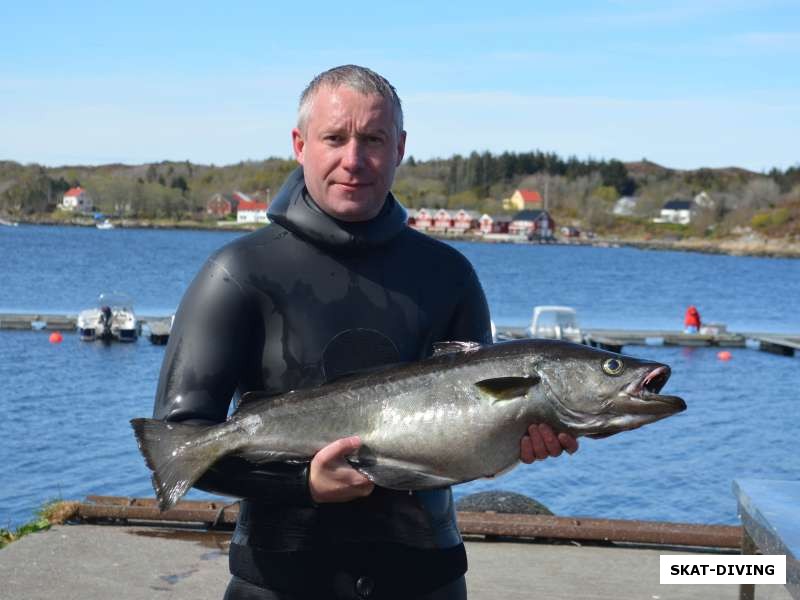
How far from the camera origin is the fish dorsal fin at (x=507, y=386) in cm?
354

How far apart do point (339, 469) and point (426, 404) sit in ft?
1.06

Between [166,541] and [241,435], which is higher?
[241,435]

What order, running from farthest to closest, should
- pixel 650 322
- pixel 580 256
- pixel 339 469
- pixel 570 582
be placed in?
pixel 580 256
pixel 650 322
pixel 570 582
pixel 339 469

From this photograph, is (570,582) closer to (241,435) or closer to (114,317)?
(241,435)

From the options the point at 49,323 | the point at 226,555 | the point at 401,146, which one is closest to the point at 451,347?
the point at 401,146

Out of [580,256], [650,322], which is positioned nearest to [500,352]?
[650,322]

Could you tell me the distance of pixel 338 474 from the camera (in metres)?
3.52

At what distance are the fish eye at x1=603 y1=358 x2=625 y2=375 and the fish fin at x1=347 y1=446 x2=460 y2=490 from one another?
1.79 feet

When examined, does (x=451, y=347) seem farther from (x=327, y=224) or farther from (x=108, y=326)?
(x=108, y=326)

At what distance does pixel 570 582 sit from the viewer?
319 inches

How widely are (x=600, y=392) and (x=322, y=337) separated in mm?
901

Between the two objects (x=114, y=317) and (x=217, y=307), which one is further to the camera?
(x=114, y=317)

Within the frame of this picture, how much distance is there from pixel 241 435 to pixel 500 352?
2.67 feet

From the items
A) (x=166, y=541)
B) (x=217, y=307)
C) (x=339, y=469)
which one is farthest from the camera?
(x=166, y=541)
